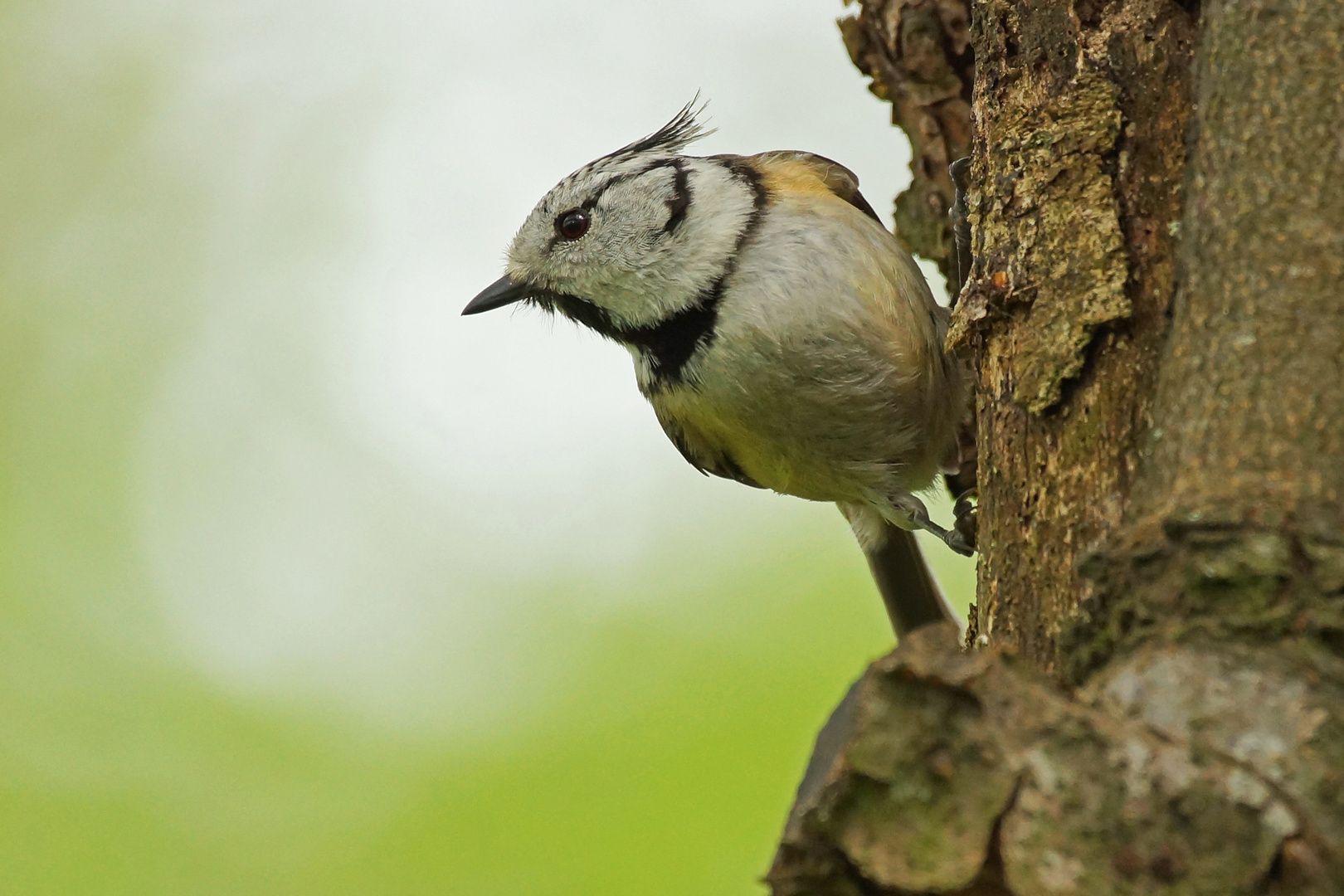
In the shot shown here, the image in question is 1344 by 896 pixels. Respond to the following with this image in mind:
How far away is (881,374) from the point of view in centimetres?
309

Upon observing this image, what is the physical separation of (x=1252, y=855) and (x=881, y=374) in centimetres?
200

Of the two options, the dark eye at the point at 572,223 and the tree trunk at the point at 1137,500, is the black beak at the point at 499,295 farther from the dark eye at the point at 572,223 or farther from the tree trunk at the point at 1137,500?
the tree trunk at the point at 1137,500

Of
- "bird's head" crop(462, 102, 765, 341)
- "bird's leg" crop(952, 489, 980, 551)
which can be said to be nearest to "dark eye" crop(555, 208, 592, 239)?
"bird's head" crop(462, 102, 765, 341)

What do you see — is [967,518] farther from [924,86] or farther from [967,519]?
[924,86]

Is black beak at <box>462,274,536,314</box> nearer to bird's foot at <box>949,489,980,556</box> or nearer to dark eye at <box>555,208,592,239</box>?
dark eye at <box>555,208,592,239</box>

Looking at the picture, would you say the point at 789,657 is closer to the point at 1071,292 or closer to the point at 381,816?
the point at 381,816

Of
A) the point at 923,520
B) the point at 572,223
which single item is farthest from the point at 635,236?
the point at 923,520

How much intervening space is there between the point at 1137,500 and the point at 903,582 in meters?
2.49

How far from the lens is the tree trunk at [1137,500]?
3.96 feet

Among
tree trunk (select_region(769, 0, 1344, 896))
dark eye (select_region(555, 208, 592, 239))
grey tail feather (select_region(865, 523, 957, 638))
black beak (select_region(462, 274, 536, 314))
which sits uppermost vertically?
dark eye (select_region(555, 208, 592, 239))

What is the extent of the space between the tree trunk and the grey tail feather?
74.7 inches

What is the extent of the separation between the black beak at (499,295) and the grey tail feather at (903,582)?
131 centimetres

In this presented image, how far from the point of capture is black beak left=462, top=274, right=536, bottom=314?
3.70 metres

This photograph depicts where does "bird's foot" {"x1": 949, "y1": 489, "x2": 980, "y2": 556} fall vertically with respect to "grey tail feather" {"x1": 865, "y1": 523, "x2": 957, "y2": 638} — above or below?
above
